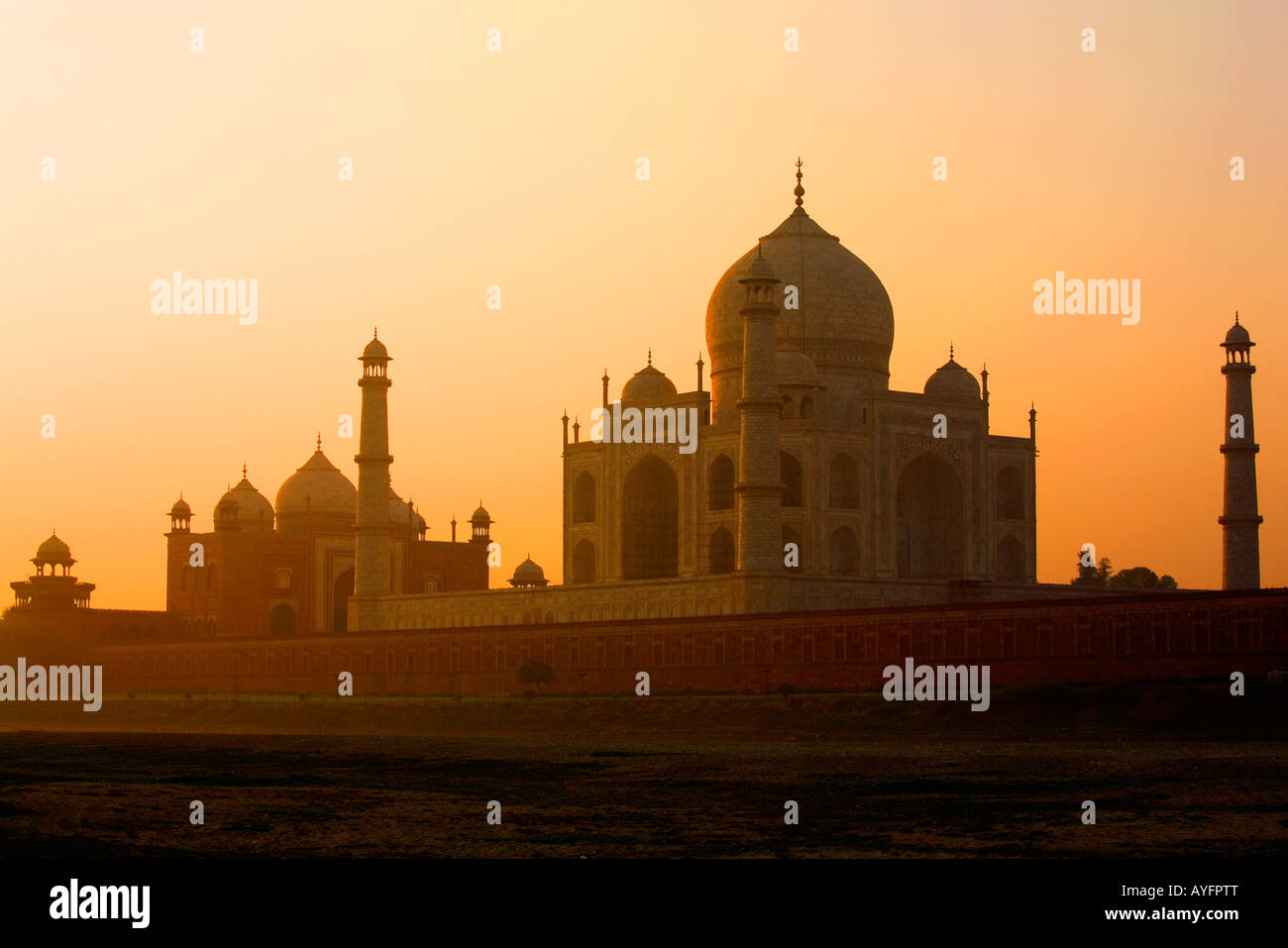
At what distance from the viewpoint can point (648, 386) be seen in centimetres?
5741

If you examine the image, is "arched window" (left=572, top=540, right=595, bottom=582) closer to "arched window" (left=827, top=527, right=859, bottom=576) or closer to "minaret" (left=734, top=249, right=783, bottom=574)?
"arched window" (left=827, top=527, right=859, bottom=576)

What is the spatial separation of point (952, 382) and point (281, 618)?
2912cm

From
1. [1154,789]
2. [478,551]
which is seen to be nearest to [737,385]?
[478,551]

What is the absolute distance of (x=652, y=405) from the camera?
55.5 m

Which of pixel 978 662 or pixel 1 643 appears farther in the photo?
pixel 1 643

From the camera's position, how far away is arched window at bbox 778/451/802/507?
52.6m

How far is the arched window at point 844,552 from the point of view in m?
53.0

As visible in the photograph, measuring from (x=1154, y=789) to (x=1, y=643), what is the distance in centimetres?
5443

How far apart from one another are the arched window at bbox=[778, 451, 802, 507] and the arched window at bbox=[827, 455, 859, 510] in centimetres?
109

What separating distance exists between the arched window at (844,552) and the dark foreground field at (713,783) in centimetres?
1147

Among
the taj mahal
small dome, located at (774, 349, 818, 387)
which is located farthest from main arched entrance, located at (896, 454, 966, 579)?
small dome, located at (774, 349, 818, 387)
